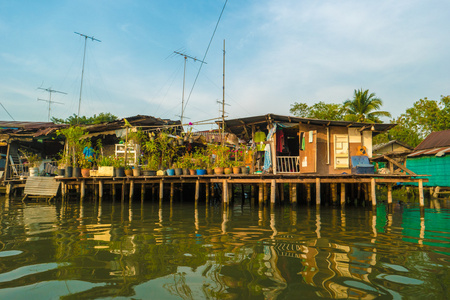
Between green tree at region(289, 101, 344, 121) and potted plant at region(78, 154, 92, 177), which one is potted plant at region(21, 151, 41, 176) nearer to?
Answer: potted plant at region(78, 154, 92, 177)

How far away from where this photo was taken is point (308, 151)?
13.4m

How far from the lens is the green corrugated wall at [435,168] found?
61.0 ft

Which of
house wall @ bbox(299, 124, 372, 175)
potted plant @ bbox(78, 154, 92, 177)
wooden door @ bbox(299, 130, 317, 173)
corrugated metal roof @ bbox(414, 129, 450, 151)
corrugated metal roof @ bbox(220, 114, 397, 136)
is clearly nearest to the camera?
corrugated metal roof @ bbox(220, 114, 397, 136)

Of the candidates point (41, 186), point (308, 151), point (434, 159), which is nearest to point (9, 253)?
point (308, 151)

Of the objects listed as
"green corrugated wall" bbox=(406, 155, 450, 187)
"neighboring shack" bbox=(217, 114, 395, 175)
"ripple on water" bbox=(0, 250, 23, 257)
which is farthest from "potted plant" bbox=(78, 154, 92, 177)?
"green corrugated wall" bbox=(406, 155, 450, 187)

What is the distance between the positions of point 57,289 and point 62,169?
1293 centimetres

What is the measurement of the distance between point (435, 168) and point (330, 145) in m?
11.2

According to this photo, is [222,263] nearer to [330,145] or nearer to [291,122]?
[291,122]

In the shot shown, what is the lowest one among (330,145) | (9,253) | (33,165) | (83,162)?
(9,253)

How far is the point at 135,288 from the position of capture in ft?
10.1

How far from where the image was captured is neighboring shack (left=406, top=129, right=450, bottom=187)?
734 inches

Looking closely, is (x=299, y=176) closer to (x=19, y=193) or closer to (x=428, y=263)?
(x=428, y=263)

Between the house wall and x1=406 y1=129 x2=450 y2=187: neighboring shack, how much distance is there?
9.17m

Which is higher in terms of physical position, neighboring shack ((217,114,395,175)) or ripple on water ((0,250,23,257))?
neighboring shack ((217,114,395,175))
